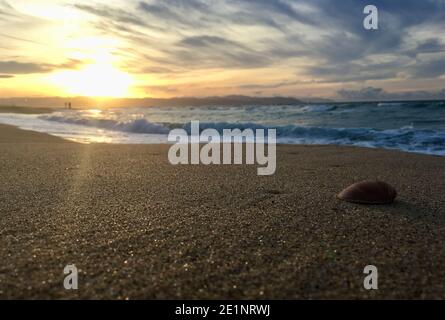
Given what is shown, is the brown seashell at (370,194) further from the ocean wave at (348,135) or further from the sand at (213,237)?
the ocean wave at (348,135)

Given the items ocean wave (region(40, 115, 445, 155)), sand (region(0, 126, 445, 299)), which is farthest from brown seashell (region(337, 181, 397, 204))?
ocean wave (region(40, 115, 445, 155))

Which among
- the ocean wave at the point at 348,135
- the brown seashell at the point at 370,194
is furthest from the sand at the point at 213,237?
the ocean wave at the point at 348,135

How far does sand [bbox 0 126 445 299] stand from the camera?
1836 mm

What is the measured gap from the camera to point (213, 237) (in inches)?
98.2

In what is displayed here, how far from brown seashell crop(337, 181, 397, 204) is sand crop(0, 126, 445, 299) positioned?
102 mm

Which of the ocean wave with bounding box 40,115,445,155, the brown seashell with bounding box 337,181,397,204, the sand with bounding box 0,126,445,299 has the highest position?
the ocean wave with bounding box 40,115,445,155

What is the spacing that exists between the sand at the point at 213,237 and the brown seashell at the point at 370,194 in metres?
0.10

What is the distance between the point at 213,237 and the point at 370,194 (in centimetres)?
157

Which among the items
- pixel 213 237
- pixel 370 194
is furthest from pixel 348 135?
pixel 213 237

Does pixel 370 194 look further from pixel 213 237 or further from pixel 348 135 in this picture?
pixel 348 135

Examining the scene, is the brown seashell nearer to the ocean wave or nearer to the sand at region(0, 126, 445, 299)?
the sand at region(0, 126, 445, 299)

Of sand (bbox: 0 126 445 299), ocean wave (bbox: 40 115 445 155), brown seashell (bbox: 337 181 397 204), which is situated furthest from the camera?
ocean wave (bbox: 40 115 445 155)

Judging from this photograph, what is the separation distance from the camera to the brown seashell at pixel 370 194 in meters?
3.35
